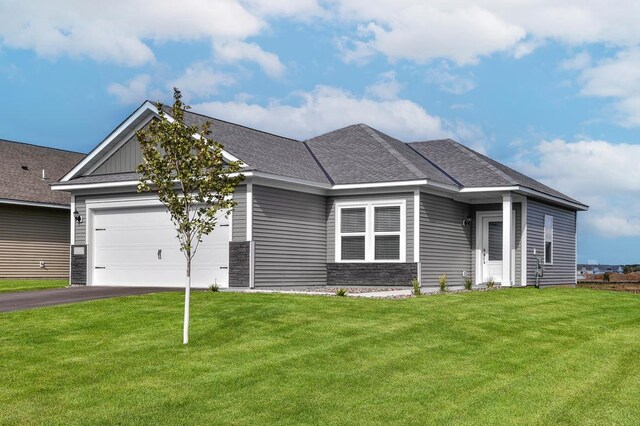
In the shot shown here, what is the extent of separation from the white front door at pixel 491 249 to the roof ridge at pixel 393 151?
12.7 ft

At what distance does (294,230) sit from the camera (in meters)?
24.1

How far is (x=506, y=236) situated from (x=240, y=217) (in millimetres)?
8643

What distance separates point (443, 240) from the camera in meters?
25.6

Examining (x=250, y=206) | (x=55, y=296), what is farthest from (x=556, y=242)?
(x=55, y=296)

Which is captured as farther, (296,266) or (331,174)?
(331,174)

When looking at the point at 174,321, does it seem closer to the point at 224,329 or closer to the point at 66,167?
the point at 224,329

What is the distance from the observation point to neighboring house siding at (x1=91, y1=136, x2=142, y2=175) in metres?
25.5

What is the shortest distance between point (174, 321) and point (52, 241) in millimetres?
19655

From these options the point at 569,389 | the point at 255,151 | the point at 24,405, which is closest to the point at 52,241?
the point at 255,151

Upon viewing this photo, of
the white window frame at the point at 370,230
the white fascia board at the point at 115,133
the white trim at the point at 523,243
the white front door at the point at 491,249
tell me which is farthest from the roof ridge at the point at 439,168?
the white fascia board at the point at 115,133

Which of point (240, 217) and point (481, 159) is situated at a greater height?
point (481, 159)

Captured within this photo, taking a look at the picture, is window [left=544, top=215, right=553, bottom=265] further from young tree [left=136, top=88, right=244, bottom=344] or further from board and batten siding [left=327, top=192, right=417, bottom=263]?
young tree [left=136, top=88, right=244, bottom=344]

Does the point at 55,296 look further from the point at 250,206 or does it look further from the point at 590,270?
the point at 590,270

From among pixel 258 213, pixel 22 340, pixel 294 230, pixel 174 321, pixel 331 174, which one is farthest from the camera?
pixel 331 174
